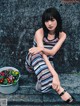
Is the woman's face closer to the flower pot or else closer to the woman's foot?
the woman's foot

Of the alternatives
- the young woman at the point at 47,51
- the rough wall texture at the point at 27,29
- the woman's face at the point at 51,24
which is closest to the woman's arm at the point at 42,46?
the young woman at the point at 47,51

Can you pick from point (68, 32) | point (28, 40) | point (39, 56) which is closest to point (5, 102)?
point (39, 56)

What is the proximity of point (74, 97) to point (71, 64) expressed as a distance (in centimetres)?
98

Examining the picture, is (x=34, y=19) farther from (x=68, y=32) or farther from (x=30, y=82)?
(x=30, y=82)

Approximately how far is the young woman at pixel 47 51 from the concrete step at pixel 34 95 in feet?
0.93

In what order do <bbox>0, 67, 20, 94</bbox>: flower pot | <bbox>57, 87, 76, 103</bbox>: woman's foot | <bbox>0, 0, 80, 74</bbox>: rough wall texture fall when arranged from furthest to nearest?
<bbox>0, 0, 80, 74</bbox>: rough wall texture → <bbox>0, 67, 20, 94</bbox>: flower pot → <bbox>57, 87, 76, 103</bbox>: woman's foot

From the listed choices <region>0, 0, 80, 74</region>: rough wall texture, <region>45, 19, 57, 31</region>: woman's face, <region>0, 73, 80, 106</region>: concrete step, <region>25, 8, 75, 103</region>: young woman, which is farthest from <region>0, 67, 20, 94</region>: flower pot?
<region>45, 19, 57, 31</region>: woman's face

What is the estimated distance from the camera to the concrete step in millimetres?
6719

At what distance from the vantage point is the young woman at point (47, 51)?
627cm

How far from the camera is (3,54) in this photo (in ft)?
24.3

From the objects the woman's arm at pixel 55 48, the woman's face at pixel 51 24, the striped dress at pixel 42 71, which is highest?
the woman's face at pixel 51 24

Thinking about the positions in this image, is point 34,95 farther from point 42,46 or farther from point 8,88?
point 42,46

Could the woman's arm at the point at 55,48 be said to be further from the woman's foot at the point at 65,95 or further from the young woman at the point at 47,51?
the woman's foot at the point at 65,95

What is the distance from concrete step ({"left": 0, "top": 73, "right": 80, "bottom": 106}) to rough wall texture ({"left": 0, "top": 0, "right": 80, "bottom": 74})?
1.07 ft
